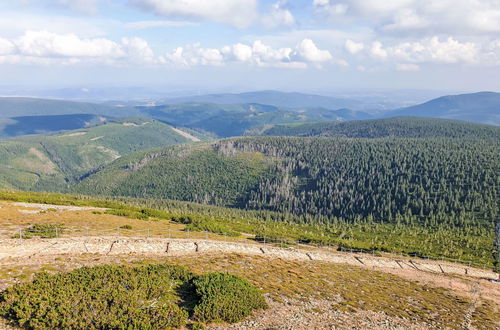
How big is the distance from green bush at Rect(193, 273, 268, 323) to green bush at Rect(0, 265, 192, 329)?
182 cm

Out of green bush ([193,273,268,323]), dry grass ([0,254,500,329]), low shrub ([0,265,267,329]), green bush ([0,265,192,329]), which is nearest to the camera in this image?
green bush ([0,265,192,329])

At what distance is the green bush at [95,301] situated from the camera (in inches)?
822

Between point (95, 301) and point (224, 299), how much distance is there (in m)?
9.78

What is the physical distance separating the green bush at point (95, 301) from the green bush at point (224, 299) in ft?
5.97

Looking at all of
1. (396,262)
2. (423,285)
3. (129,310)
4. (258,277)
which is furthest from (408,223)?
(129,310)

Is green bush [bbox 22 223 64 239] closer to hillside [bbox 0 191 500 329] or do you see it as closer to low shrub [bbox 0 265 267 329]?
hillside [bbox 0 191 500 329]

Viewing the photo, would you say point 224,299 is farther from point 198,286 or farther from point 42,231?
point 42,231

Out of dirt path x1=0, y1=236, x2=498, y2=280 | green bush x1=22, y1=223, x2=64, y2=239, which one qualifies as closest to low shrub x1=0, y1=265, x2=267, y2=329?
dirt path x1=0, y1=236, x2=498, y2=280

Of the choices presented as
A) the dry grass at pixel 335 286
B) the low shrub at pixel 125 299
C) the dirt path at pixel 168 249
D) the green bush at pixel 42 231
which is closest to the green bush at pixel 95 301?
the low shrub at pixel 125 299

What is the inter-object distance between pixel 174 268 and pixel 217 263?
7.55 m

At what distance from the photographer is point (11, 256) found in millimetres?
33219

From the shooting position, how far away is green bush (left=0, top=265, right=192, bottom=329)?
822 inches

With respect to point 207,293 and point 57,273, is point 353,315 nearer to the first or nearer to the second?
point 207,293

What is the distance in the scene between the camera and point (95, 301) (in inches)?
913
